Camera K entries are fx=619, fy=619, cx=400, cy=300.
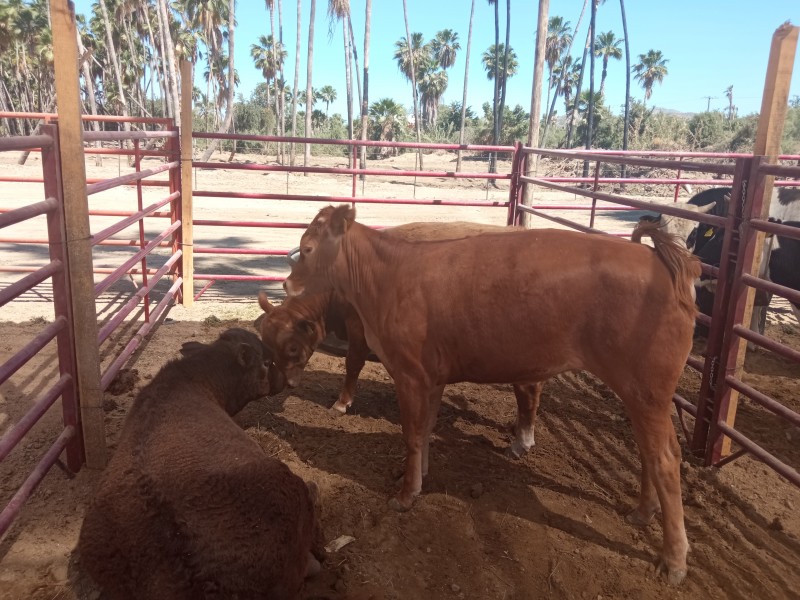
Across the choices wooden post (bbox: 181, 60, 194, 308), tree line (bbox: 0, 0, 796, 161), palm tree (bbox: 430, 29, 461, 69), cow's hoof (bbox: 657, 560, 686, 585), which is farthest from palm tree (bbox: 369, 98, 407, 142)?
cow's hoof (bbox: 657, 560, 686, 585)

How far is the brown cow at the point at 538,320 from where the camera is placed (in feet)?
9.59

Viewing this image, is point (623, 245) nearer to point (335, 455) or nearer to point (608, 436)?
point (608, 436)

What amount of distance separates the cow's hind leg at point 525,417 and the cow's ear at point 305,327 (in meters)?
1.55

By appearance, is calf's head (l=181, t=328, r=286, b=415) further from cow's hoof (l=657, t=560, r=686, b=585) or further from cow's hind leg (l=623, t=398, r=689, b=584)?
cow's hoof (l=657, t=560, r=686, b=585)

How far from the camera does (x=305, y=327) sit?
4.61 metres

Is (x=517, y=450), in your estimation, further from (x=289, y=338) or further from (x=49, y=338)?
(x=49, y=338)

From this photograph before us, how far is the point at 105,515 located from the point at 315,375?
318 cm

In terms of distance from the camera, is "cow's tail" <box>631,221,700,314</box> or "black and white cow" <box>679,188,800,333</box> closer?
"cow's tail" <box>631,221,700,314</box>

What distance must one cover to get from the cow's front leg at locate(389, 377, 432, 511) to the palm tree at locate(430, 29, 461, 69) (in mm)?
69846

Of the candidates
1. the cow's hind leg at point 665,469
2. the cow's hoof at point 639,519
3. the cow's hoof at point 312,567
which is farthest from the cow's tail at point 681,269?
the cow's hoof at point 312,567

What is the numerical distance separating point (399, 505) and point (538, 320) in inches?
51.9

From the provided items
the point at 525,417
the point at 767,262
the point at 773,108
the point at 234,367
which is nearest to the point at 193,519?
the point at 234,367

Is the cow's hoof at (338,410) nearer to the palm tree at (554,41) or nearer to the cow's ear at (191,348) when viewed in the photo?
the cow's ear at (191,348)

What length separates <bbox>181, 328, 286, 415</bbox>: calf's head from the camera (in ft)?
11.8
